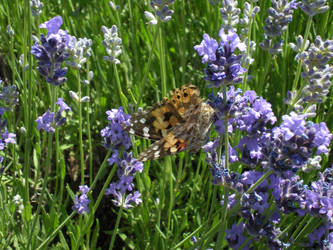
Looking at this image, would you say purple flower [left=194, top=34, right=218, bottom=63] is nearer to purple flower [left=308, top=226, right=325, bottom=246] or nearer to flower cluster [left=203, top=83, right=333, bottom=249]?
flower cluster [left=203, top=83, right=333, bottom=249]

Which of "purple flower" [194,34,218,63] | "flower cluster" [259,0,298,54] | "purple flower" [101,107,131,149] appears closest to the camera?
"purple flower" [194,34,218,63]

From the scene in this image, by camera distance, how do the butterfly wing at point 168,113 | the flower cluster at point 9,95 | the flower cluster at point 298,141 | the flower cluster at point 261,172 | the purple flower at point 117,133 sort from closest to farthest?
the flower cluster at point 298,141, the flower cluster at point 261,172, the purple flower at point 117,133, the butterfly wing at point 168,113, the flower cluster at point 9,95

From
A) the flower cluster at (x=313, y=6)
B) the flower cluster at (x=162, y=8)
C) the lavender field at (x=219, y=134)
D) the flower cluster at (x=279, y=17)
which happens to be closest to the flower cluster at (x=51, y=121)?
the lavender field at (x=219, y=134)

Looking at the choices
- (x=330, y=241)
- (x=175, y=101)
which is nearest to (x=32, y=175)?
(x=175, y=101)

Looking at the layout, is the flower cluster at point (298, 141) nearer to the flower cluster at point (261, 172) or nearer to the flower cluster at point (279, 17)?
the flower cluster at point (261, 172)

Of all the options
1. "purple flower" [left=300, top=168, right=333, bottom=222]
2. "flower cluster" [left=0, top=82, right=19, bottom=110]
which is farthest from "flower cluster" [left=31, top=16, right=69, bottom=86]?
"purple flower" [left=300, top=168, right=333, bottom=222]

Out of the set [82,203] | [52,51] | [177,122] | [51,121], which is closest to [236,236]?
[177,122]
